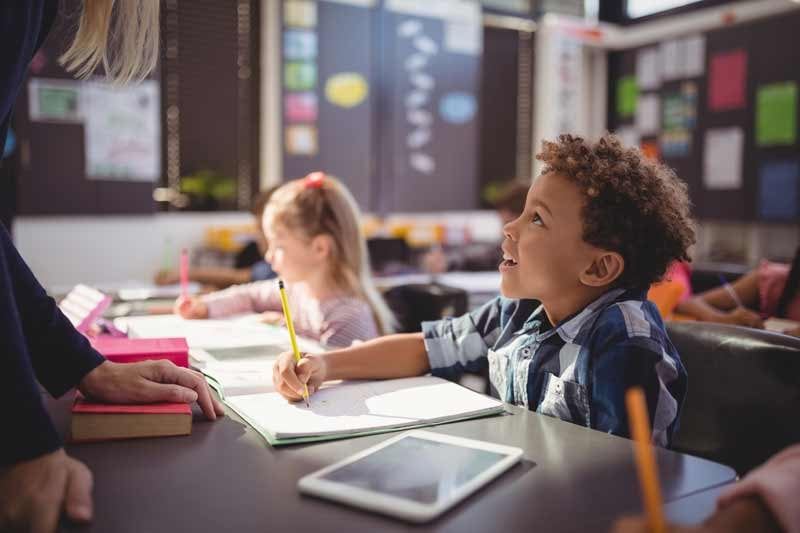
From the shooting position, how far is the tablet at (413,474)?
2.28 ft

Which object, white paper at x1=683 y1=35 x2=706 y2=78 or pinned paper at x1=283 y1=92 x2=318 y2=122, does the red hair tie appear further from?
white paper at x1=683 y1=35 x2=706 y2=78

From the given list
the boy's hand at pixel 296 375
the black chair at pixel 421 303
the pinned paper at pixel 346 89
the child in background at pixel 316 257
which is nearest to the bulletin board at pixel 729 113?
the pinned paper at pixel 346 89

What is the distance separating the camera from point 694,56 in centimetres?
580

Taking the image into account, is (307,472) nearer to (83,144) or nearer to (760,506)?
(760,506)

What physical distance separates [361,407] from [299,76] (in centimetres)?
449

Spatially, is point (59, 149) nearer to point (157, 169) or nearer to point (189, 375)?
point (157, 169)

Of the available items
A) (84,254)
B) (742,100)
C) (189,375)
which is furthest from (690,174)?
(189,375)

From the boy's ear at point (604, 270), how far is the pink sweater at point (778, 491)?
55 centimetres

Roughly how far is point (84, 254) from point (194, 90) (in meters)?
1.25

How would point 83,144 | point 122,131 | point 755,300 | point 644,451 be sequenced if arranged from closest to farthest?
point 644,451 → point 755,300 → point 83,144 → point 122,131

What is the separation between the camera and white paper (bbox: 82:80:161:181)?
177 inches

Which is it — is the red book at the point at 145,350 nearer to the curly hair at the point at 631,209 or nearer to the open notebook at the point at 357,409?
the open notebook at the point at 357,409

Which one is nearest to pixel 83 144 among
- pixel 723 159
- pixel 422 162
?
pixel 422 162

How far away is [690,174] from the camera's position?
590 centimetres
